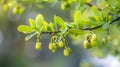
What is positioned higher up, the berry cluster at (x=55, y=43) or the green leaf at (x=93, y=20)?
the green leaf at (x=93, y=20)

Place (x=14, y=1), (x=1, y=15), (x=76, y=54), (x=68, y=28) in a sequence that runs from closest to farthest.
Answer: (x=68, y=28), (x=14, y=1), (x=1, y=15), (x=76, y=54)

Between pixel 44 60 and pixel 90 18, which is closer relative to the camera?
pixel 90 18

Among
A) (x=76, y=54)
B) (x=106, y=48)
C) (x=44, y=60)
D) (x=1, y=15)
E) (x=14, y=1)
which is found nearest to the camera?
(x=14, y=1)

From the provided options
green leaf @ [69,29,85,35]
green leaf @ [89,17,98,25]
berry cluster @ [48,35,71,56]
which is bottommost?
berry cluster @ [48,35,71,56]

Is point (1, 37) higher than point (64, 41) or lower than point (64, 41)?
lower

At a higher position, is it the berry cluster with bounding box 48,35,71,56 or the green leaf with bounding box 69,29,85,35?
the green leaf with bounding box 69,29,85,35

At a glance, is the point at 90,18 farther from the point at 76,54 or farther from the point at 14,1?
the point at 76,54

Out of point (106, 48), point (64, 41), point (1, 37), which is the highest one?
point (64, 41)

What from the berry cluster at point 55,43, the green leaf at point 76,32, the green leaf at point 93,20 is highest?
the green leaf at point 93,20

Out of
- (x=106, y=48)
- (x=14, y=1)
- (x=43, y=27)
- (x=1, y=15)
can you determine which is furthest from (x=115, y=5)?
(x=1, y=15)

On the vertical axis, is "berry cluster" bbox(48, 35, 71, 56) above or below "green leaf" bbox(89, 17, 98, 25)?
below
